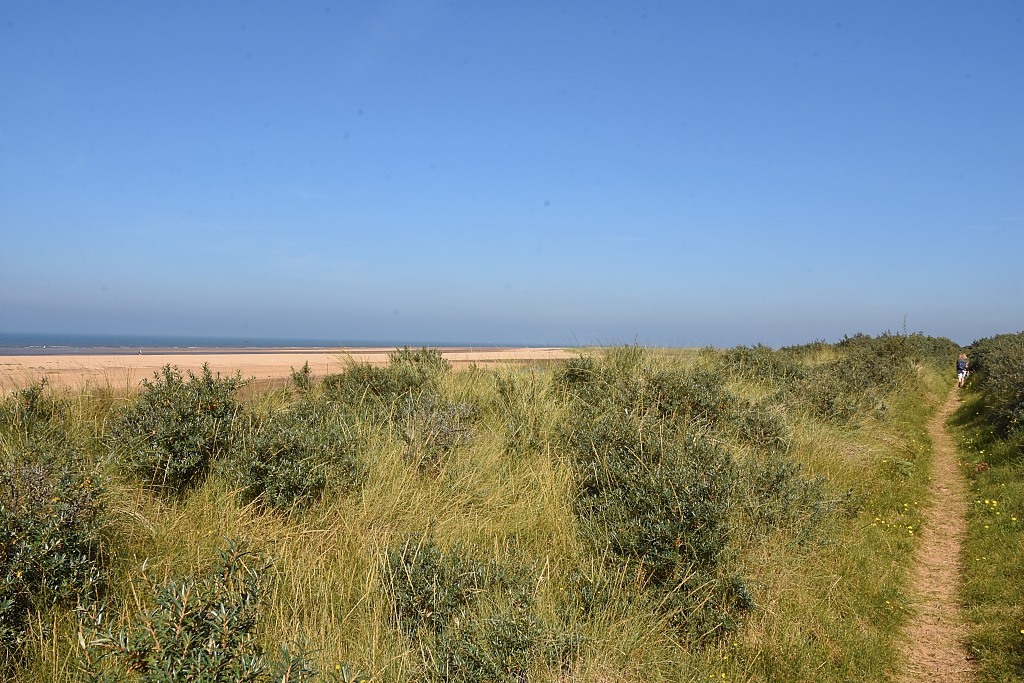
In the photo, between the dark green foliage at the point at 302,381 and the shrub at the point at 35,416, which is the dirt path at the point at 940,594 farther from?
the dark green foliage at the point at 302,381

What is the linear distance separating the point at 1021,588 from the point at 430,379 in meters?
7.42

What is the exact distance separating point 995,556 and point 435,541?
19.2 ft

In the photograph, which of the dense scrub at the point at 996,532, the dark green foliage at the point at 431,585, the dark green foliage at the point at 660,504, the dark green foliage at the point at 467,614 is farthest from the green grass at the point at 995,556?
the dark green foliage at the point at 431,585

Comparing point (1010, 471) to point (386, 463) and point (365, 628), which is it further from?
point (365, 628)

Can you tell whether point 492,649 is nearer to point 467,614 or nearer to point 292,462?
point 467,614

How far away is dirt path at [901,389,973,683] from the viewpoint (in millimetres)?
4816

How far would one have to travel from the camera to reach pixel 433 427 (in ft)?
24.5

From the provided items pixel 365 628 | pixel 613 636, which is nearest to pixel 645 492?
pixel 613 636

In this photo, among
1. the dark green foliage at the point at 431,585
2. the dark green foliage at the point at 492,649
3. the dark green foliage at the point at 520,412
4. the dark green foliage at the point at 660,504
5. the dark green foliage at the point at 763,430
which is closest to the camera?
the dark green foliage at the point at 492,649

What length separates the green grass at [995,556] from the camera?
4.88m

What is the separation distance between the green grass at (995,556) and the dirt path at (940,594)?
0.11 metres

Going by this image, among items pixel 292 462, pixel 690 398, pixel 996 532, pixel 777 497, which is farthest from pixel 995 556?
pixel 292 462

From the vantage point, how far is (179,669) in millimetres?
2594

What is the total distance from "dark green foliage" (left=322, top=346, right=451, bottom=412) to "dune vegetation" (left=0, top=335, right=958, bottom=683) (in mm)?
172
